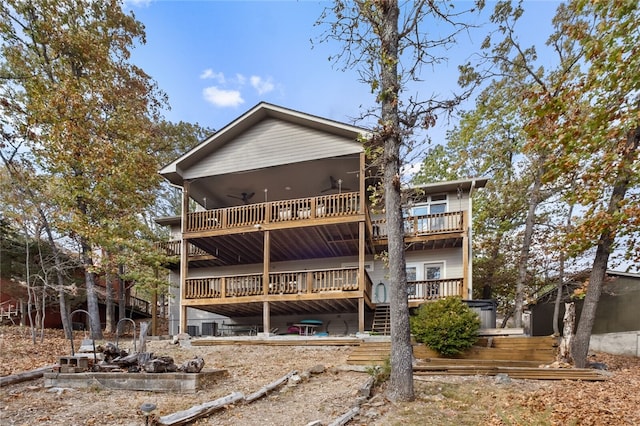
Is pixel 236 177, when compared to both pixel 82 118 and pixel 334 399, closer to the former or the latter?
pixel 82 118

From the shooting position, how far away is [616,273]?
15.4 meters

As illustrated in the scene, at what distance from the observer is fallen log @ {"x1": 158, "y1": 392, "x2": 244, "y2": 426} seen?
204 inches

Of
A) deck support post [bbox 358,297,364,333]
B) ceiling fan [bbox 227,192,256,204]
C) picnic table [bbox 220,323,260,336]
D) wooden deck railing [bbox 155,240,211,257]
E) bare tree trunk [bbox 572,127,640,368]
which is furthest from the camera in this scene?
ceiling fan [bbox 227,192,256,204]

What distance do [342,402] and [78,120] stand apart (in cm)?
1532

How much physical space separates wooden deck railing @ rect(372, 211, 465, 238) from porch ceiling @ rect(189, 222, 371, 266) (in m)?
2.13

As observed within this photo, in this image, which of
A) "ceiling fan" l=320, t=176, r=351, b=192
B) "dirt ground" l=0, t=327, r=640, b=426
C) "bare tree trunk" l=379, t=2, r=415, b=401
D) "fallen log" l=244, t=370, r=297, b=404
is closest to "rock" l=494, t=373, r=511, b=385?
"dirt ground" l=0, t=327, r=640, b=426

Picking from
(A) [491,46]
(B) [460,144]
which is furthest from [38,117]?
(B) [460,144]

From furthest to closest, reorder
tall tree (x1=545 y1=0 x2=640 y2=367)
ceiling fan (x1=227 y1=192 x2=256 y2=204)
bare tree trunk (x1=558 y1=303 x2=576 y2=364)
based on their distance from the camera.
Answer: ceiling fan (x1=227 y1=192 x2=256 y2=204)
bare tree trunk (x1=558 y1=303 x2=576 y2=364)
tall tree (x1=545 y1=0 x2=640 y2=367)

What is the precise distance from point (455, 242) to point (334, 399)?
10.6 metres

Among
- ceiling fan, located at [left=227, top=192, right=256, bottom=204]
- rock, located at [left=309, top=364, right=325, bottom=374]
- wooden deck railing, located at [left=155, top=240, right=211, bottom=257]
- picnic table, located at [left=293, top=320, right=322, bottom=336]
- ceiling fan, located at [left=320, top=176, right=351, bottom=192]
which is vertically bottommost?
picnic table, located at [left=293, top=320, right=322, bottom=336]

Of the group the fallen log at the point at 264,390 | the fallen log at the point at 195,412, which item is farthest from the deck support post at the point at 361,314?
the fallen log at the point at 195,412

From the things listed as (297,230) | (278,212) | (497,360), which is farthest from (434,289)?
(278,212)

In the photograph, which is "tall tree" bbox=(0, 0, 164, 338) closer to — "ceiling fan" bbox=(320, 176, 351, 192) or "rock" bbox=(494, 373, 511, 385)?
"ceiling fan" bbox=(320, 176, 351, 192)

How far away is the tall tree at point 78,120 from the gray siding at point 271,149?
10.9 feet
